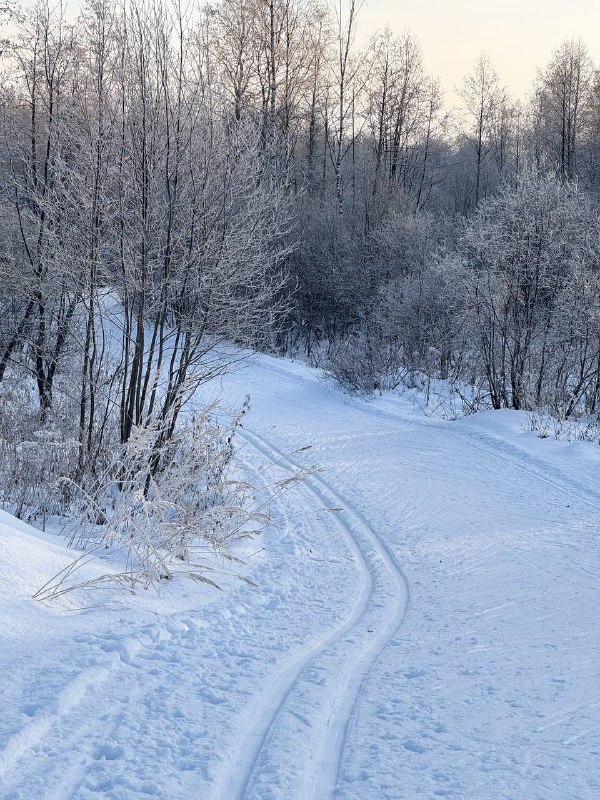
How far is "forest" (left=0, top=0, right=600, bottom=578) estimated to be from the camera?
8.02m

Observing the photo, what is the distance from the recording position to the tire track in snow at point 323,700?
2.98 metres

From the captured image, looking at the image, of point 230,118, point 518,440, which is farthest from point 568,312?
point 230,118

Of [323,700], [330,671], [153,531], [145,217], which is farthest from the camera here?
[145,217]

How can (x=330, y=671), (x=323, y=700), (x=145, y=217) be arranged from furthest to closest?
(x=145, y=217) < (x=330, y=671) < (x=323, y=700)

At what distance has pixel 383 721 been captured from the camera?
3512mm

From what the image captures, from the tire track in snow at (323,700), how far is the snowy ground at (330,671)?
0.03 feet

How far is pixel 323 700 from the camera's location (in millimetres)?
3676

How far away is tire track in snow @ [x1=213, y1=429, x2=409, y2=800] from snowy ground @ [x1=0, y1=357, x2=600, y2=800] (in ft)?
0.03

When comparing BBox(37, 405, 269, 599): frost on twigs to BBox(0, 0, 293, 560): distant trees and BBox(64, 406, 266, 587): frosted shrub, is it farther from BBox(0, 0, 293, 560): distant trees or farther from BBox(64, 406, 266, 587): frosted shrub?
BBox(0, 0, 293, 560): distant trees

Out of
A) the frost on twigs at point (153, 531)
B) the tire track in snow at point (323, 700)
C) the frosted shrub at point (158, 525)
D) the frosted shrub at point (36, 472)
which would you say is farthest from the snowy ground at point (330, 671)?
the frosted shrub at point (36, 472)

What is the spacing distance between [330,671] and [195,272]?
19.7 ft

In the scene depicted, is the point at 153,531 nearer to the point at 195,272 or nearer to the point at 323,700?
the point at 323,700

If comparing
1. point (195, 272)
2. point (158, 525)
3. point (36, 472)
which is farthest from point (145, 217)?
point (158, 525)

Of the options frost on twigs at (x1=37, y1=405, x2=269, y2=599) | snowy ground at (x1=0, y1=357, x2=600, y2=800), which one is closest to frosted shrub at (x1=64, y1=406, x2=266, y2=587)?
frost on twigs at (x1=37, y1=405, x2=269, y2=599)
